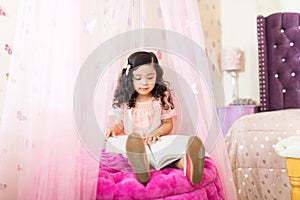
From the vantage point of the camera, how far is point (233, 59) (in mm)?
3443

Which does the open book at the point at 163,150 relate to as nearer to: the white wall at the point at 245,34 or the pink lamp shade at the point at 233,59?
the pink lamp shade at the point at 233,59

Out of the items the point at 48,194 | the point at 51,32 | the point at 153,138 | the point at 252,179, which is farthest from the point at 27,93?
the point at 252,179

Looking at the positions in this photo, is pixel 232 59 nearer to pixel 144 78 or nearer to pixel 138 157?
pixel 144 78

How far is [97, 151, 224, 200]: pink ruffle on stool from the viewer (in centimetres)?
134

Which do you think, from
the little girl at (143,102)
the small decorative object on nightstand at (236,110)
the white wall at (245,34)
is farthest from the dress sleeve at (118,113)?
the white wall at (245,34)

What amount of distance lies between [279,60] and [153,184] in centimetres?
223

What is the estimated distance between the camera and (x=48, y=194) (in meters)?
1.23

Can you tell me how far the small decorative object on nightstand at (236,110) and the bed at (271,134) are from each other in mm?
231

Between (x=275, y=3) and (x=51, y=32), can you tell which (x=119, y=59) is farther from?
(x=275, y=3)

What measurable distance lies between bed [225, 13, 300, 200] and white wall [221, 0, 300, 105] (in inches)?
12.4

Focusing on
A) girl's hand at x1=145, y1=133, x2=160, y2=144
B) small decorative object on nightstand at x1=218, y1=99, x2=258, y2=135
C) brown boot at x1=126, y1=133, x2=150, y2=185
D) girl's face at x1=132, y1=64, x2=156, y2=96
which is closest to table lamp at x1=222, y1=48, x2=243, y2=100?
small decorative object on nightstand at x1=218, y1=99, x2=258, y2=135

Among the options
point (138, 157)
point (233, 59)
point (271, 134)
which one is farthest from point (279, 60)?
point (138, 157)

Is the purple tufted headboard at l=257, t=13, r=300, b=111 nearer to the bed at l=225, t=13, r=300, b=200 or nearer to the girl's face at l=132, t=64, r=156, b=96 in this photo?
the bed at l=225, t=13, r=300, b=200

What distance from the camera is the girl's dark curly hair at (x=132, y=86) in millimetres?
1728
